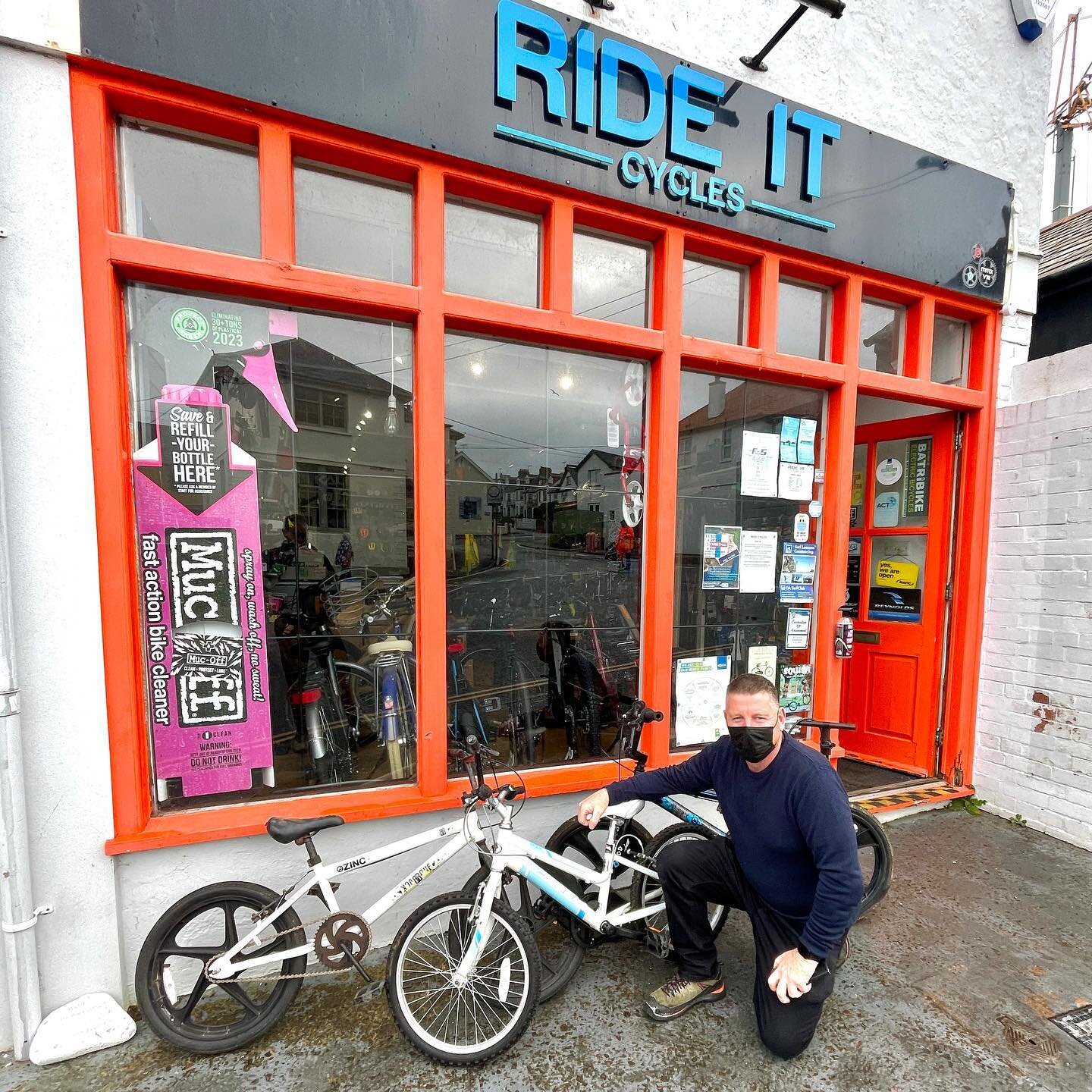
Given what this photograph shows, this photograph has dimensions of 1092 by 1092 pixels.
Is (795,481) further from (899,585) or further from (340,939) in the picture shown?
(340,939)

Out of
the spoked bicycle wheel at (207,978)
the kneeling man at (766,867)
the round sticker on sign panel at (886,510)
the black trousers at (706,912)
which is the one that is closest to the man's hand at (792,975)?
the kneeling man at (766,867)

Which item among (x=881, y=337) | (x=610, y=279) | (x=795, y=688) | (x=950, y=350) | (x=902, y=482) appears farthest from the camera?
(x=902, y=482)

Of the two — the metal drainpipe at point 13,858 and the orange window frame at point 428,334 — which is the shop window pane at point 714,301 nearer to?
the orange window frame at point 428,334

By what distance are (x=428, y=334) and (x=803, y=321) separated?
8.35 feet

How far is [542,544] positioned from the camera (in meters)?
3.20

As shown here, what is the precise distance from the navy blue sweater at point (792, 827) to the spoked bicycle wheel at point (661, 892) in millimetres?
349

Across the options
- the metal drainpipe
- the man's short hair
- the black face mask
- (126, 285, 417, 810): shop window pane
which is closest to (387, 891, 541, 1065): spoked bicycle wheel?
(126, 285, 417, 810): shop window pane

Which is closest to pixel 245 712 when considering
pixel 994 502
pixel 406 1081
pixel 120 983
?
pixel 120 983

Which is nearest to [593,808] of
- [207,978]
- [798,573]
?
[207,978]

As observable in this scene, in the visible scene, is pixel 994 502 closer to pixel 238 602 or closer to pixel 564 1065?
pixel 564 1065

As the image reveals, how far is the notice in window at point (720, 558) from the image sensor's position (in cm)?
346

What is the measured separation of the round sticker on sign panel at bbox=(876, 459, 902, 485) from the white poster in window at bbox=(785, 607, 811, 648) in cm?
170

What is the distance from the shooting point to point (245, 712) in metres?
2.57

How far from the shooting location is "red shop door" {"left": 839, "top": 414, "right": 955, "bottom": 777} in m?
4.27
